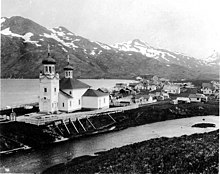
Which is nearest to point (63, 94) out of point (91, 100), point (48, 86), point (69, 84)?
point (48, 86)

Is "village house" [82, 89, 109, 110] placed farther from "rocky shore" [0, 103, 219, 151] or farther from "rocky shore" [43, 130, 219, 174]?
"rocky shore" [43, 130, 219, 174]

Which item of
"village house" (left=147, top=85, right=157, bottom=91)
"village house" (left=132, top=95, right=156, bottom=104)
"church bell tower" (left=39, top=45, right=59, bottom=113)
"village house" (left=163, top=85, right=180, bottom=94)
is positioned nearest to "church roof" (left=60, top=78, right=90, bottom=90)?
"church bell tower" (left=39, top=45, right=59, bottom=113)

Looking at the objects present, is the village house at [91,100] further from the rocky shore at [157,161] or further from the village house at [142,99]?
the rocky shore at [157,161]

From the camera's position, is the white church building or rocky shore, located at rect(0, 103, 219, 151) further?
the white church building

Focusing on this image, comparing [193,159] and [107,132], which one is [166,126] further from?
[193,159]

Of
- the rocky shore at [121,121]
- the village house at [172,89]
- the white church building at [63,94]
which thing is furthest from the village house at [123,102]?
the village house at [172,89]

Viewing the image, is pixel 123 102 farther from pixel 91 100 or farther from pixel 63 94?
pixel 63 94
